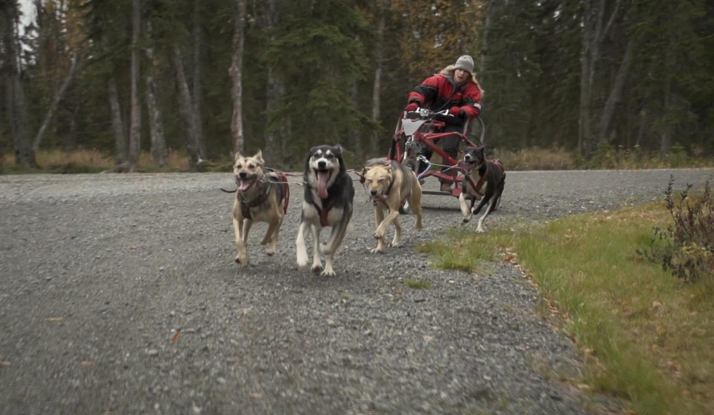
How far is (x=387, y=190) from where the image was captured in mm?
8438

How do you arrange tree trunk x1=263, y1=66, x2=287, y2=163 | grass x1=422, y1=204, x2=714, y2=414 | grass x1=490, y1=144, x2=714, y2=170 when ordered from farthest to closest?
1. tree trunk x1=263, y1=66, x2=287, y2=163
2. grass x1=490, y1=144, x2=714, y2=170
3. grass x1=422, y1=204, x2=714, y2=414

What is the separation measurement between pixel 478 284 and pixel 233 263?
7.96ft

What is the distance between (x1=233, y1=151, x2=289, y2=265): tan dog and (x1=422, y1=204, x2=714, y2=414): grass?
1.79 m

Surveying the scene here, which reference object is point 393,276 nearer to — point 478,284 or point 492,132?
point 478,284

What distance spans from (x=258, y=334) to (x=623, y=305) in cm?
328

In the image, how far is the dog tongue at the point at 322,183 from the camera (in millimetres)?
6797

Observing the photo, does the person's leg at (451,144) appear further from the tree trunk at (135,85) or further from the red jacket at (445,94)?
the tree trunk at (135,85)

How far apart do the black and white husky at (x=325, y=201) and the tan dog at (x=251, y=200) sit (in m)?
0.54

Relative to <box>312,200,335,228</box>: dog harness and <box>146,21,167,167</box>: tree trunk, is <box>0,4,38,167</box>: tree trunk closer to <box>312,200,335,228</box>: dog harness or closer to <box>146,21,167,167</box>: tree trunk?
<box>146,21,167,167</box>: tree trunk

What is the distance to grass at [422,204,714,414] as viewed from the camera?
4.55 metres

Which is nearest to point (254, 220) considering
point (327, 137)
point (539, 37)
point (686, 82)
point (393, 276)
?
point (393, 276)

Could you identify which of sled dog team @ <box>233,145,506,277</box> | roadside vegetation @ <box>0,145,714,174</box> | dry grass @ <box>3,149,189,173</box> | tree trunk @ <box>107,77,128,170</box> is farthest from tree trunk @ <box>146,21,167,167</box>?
sled dog team @ <box>233,145,506,277</box>

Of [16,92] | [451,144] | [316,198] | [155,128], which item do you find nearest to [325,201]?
[316,198]

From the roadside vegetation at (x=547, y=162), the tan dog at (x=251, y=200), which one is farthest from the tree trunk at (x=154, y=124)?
the tan dog at (x=251, y=200)
